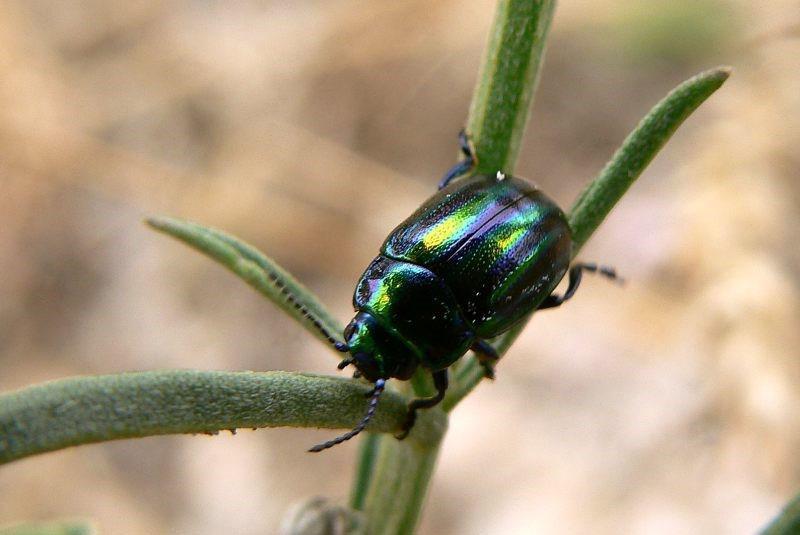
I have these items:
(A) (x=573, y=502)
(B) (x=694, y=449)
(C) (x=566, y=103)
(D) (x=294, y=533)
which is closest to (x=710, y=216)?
(B) (x=694, y=449)

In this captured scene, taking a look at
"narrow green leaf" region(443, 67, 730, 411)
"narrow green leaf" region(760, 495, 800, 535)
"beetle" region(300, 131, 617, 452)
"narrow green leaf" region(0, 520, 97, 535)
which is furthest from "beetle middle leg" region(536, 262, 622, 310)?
"narrow green leaf" region(0, 520, 97, 535)

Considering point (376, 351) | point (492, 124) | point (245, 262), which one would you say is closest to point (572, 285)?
point (376, 351)

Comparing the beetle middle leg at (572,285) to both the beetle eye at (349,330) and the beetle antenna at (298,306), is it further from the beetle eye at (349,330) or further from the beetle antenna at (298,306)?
the beetle antenna at (298,306)

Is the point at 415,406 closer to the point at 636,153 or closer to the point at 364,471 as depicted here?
the point at 364,471

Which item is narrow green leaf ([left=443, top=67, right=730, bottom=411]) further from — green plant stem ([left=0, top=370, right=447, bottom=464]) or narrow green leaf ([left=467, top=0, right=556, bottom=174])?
green plant stem ([left=0, top=370, right=447, bottom=464])

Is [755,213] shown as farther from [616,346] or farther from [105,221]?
[105,221]

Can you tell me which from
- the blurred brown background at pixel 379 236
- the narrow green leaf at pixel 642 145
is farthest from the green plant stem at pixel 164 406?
the blurred brown background at pixel 379 236
